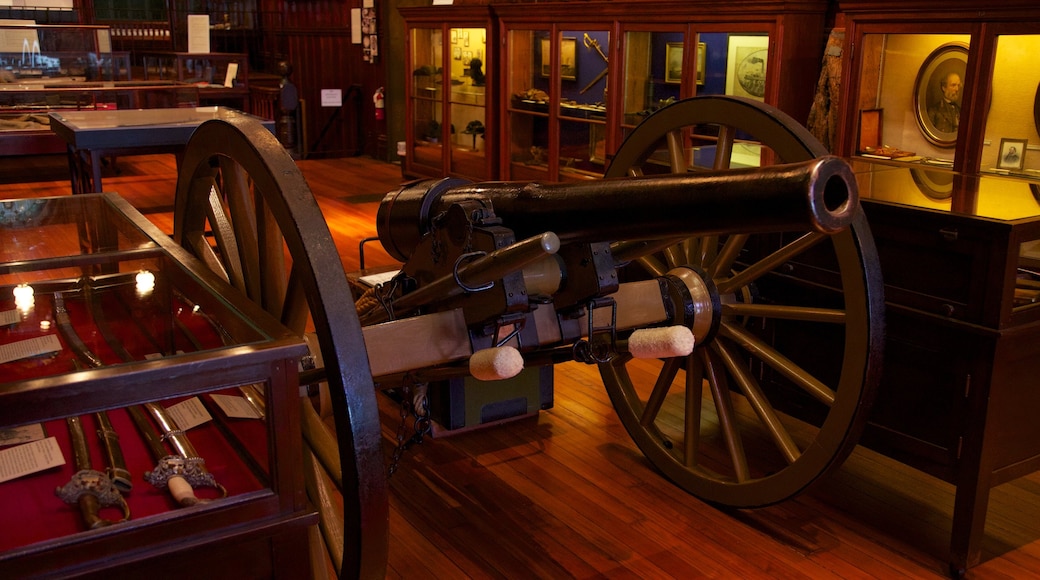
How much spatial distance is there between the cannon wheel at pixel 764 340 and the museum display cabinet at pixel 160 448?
1181 mm

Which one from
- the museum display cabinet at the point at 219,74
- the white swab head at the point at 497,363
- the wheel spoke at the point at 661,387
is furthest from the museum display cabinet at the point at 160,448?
the museum display cabinet at the point at 219,74

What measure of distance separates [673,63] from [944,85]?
1757 mm

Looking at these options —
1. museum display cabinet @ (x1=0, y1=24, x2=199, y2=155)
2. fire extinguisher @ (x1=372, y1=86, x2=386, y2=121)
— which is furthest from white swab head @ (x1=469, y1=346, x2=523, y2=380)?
fire extinguisher @ (x1=372, y1=86, x2=386, y2=121)

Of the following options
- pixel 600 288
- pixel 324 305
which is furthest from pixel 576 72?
pixel 324 305

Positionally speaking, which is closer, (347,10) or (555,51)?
(555,51)

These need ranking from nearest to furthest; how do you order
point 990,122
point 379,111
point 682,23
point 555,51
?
point 990,122, point 682,23, point 555,51, point 379,111

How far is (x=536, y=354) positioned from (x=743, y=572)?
2.78ft

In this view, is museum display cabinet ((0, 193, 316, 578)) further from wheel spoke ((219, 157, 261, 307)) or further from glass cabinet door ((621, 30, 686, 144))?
glass cabinet door ((621, 30, 686, 144))

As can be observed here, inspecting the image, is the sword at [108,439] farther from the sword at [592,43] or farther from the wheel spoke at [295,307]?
the sword at [592,43]

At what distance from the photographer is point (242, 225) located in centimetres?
223

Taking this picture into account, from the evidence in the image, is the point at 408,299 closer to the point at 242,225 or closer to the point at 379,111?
the point at 242,225

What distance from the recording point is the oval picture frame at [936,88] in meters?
4.04

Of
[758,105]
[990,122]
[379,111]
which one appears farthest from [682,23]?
[379,111]

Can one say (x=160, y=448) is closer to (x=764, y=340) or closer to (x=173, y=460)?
(x=173, y=460)
